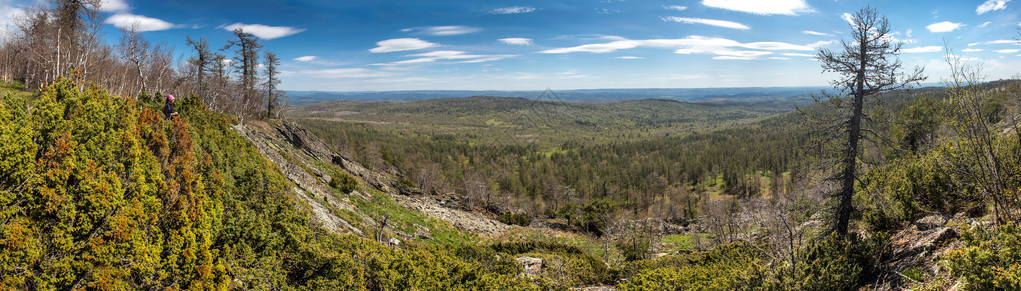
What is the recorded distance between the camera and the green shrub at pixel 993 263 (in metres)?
5.46

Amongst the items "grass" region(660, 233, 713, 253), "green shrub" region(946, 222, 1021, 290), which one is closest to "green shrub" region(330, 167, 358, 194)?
"grass" region(660, 233, 713, 253)

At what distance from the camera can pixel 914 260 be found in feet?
29.6

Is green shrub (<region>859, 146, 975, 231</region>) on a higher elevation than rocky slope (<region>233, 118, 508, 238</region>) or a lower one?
higher

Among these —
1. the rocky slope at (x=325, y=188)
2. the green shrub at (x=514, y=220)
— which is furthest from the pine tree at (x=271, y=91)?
the green shrub at (x=514, y=220)

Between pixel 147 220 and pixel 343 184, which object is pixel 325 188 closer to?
pixel 343 184

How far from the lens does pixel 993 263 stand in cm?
593

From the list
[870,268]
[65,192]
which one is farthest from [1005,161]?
[65,192]

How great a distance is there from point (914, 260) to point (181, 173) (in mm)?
18159

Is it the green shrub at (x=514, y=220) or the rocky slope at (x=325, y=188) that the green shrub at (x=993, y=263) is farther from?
the green shrub at (x=514, y=220)

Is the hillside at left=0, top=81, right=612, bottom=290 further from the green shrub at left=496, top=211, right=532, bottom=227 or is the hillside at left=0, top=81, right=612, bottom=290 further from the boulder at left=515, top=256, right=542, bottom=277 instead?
the green shrub at left=496, top=211, right=532, bottom=227

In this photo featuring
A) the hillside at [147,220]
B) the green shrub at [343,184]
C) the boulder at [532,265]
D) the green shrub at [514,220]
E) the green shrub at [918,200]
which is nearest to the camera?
the hillside at [147,220]

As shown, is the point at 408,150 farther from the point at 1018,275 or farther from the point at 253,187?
the point at 1018,275

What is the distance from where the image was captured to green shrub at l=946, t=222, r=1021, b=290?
5.46 m

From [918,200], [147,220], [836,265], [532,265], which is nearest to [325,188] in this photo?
[532,265]
